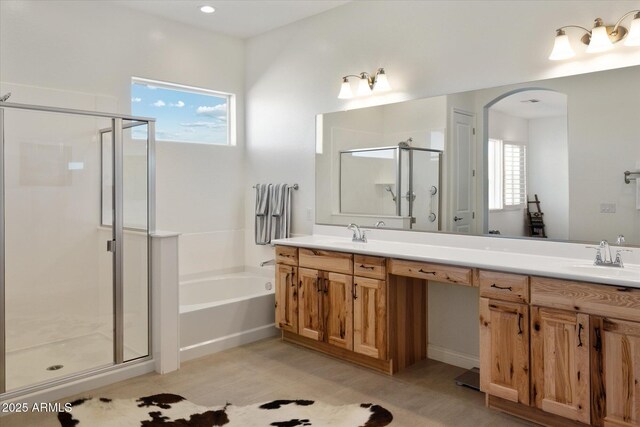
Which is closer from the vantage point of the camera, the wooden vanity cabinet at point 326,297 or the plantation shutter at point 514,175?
the plantation shutter at point 514,175

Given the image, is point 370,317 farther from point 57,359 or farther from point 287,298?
point 57,359

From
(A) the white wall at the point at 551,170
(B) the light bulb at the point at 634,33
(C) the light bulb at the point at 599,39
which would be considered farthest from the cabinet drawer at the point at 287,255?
(B) the light bulb at the point at 634,33

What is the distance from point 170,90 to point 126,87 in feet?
1.62

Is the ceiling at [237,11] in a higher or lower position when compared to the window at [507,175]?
higher

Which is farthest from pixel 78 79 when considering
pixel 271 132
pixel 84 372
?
pixel 84 372

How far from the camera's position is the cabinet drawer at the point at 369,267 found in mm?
3090

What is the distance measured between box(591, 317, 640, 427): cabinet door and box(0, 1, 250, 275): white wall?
3.55 meters

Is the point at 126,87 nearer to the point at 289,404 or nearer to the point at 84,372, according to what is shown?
Answer: the point at 84,372

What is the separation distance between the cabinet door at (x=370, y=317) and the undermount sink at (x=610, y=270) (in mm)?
1165

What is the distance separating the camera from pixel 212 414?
260 centimetres

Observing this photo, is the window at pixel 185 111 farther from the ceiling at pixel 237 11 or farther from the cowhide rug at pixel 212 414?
the cowhide rug at pixel 212 414

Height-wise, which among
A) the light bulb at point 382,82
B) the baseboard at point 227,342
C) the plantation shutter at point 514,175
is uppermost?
the light bulb at point 382,82

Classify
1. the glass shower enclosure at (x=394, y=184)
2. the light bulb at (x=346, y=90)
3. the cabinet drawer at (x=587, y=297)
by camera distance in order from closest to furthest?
the cabinet drawer at (x=587, y=297) → the glass shower enclosure at (x=394, y=184) → the light bulb at (x=346, y=90)

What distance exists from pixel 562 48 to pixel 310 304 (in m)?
2.40
